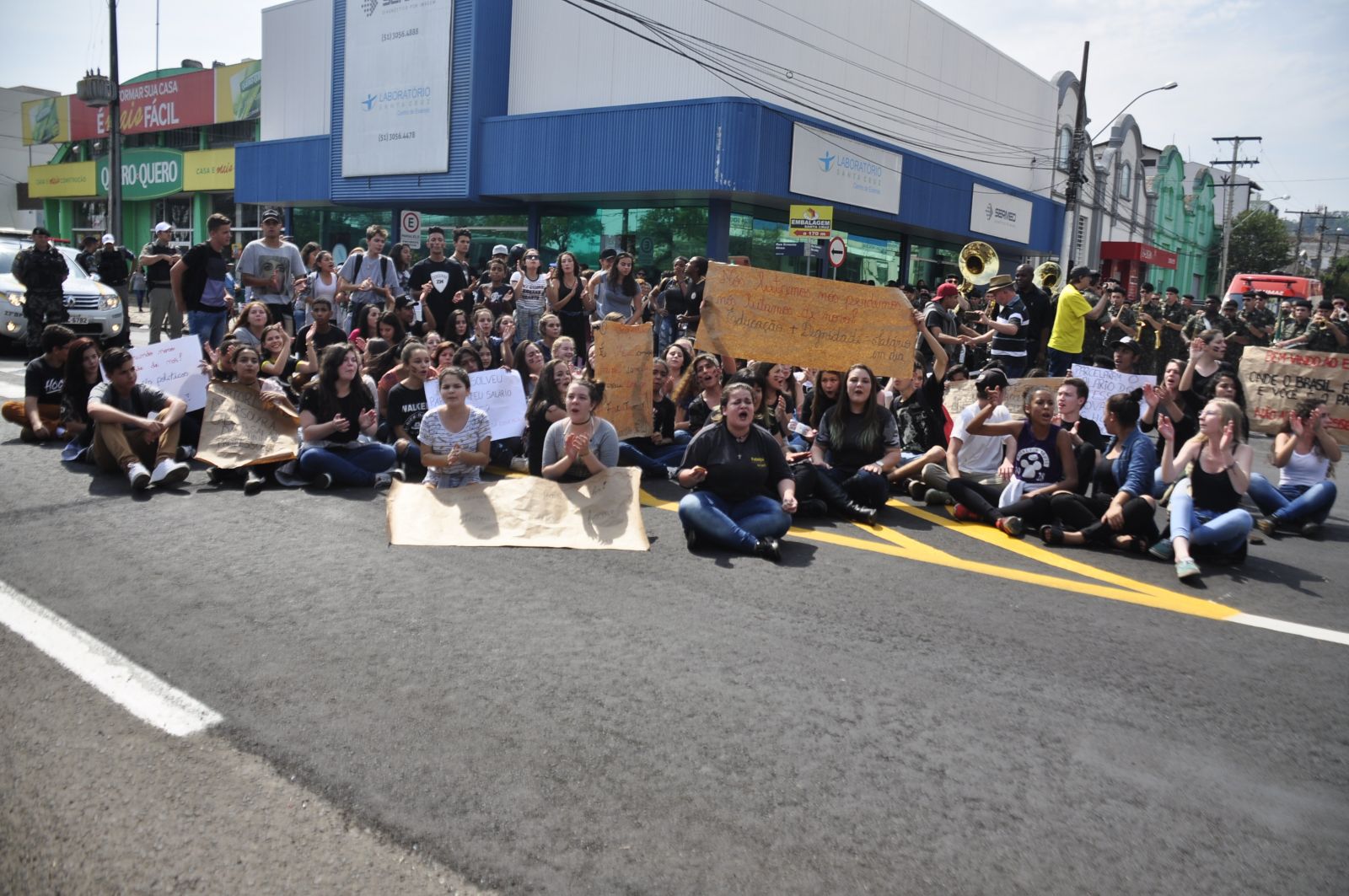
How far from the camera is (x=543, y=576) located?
596cm

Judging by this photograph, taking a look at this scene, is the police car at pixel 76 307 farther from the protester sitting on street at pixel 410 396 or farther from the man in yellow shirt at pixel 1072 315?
the man in yellow shirt at pixel 1072 315

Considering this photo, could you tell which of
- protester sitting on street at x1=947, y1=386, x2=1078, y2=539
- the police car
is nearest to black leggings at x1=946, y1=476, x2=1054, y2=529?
protester sitting on street at x1=947, y1=386, x2=1078, y2=539

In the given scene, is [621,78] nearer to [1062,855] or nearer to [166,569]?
[166,569]

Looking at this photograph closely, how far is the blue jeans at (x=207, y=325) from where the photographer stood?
1156cm

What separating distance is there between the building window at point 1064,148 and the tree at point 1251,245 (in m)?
33.7

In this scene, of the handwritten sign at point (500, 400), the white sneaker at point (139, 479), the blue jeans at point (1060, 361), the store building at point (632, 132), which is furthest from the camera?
the store building at point (632, 132)

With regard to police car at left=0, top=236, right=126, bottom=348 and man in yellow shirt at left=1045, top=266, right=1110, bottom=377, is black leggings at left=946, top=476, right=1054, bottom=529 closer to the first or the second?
man in yellow shirt at left=1045, top=266, right=1110, bottom=377

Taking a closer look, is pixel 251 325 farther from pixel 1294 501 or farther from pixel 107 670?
pixel 1294 501

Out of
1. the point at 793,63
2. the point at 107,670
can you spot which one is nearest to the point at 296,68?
the point at 793,63

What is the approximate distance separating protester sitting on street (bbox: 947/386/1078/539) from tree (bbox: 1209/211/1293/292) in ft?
239

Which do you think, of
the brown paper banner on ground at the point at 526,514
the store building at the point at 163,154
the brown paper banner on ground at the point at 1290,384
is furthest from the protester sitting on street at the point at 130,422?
the store building at the point at 163,154

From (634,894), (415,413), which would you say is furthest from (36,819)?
(415,413)

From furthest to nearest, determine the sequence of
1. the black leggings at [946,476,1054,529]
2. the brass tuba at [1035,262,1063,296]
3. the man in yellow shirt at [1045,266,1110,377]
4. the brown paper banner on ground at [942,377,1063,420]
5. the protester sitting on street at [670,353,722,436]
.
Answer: the brass tuba at [1035,262,1063,296] → the man in yellow shirt at [1045,266,1110,377] → the protester sitting on street at [670,353,722,436] → the brown paper banner on ground at [942,377,1063,420] → the black leggings at [946,476,1054,529]

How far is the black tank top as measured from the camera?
6992 mm
